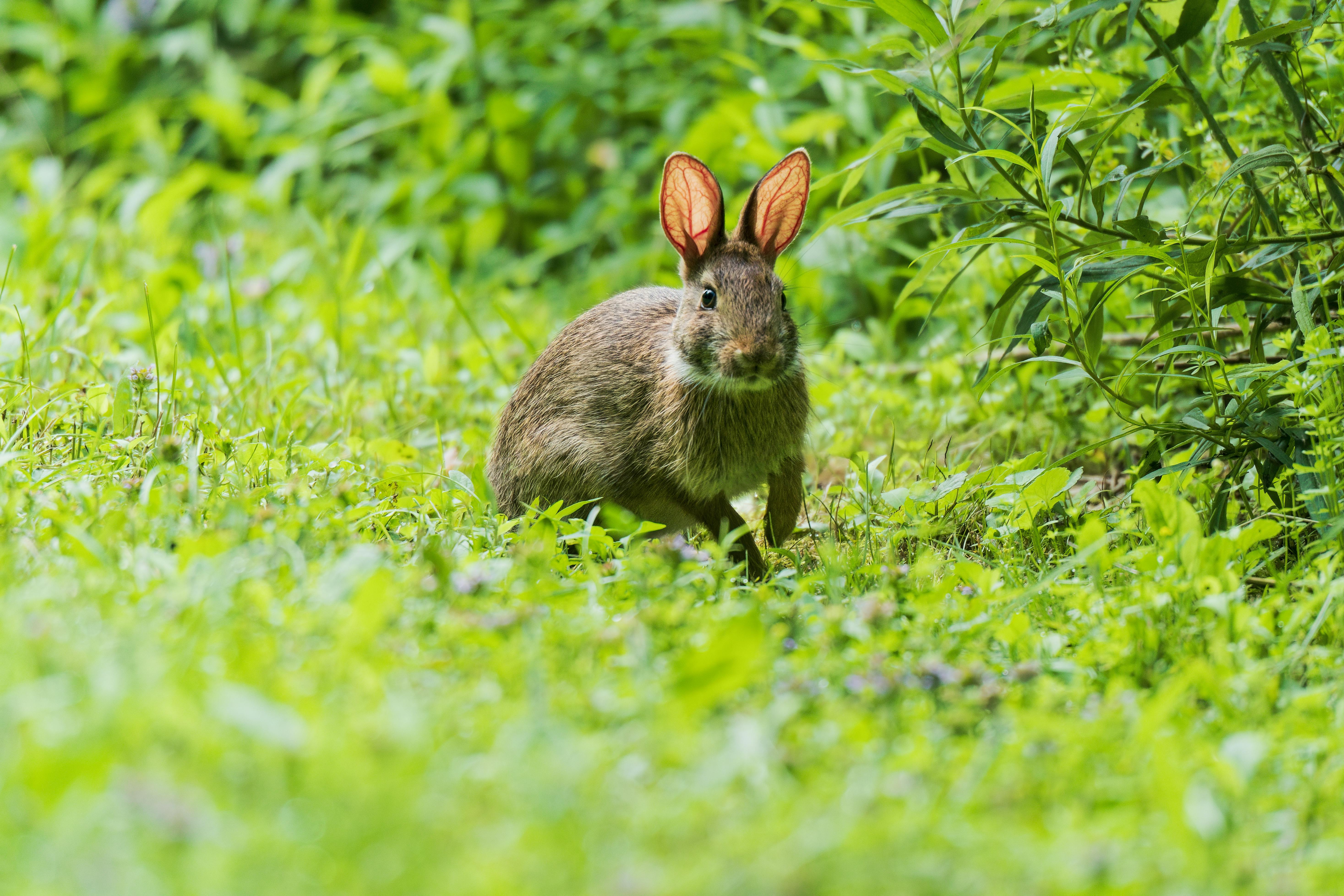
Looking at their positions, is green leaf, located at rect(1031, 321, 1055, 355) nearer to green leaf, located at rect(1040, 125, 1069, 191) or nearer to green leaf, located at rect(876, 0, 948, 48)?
green leaf, located at rect(1040, 125, 1069, 191)

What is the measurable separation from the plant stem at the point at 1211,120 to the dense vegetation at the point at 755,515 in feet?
0.07

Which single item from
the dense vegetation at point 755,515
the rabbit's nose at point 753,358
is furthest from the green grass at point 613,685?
the rabbit's nose at point 753,358

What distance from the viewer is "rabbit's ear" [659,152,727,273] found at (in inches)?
152

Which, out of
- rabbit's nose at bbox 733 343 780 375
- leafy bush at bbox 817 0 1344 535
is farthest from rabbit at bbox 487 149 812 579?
leafy bush at bbox 817 0 1344 535

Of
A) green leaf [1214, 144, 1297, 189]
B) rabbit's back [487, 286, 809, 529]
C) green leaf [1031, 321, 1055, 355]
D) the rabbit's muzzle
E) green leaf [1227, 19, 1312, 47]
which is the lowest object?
rabbit's back [487, 286, 809, 529]

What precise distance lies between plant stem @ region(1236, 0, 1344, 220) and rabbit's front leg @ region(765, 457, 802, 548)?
167 cm

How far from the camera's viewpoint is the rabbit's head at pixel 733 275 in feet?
12.1

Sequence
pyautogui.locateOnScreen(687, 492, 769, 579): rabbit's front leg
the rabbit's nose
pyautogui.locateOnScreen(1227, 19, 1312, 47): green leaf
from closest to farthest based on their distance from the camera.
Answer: pyautogui.locateOnScreen(1227, 19, 1312, 47): green leaf, the rabbit's nose, pyautogui.locateOnScreen(687, 492, 769, 579): rabbit's front leg

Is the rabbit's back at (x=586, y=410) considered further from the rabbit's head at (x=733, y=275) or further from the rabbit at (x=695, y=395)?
the rabbit's head at (x=733, y=275)

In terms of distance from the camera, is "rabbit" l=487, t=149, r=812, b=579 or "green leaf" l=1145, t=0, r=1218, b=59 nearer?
"green leaf" l=1145, t=0, r=1218, b=59

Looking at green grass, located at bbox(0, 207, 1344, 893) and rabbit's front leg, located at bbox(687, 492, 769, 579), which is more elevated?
green grass, located at bbox(0, 207, 1344, 893)

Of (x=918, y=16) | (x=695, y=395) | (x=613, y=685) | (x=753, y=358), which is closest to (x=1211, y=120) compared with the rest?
(x=918, y=16)

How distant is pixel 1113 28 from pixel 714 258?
4.40 ft

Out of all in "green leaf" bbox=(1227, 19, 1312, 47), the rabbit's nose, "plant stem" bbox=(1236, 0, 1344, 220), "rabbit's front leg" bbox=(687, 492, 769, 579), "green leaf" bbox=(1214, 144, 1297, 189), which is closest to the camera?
"green leaf" bbox=(1227, 19, 1312, 47)
